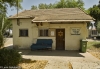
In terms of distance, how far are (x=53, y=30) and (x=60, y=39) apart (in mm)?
1346

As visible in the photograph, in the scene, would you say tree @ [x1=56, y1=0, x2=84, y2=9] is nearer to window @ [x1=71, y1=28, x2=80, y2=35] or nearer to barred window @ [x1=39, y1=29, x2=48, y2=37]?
barred window @ [x1=39, y1=29, x2=48, y2=37]

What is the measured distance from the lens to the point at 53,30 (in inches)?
559

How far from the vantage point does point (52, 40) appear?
1426cm

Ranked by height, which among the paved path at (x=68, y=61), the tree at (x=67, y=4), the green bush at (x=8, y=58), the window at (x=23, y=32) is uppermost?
the tree at (x=67, y=4)

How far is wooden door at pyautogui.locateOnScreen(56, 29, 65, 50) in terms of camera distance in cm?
1437

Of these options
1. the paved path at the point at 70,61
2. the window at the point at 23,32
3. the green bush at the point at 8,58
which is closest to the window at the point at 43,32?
the window at the point at 23,32

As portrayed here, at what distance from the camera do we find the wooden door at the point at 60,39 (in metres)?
14.4

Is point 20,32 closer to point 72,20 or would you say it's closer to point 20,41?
point 20,41

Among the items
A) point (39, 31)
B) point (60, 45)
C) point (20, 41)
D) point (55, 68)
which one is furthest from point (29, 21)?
point (55, 68)

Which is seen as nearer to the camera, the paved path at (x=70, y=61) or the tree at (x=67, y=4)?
the paved path at (x=70, y=61)

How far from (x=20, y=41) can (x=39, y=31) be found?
265cm

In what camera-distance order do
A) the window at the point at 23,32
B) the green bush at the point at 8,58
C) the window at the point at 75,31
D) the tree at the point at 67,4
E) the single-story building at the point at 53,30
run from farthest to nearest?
the tree at the point at 67,4
the window at the point at 23,32
the window at the point at 75,31
the single-story building at the point at 53,30
the green bush at the point at 8,58

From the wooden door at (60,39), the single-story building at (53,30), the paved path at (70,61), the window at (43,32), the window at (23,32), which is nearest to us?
the paved path at (70,61)

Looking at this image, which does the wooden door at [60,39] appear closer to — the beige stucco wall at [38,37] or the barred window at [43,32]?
the beige stucco wall at [38,37]
